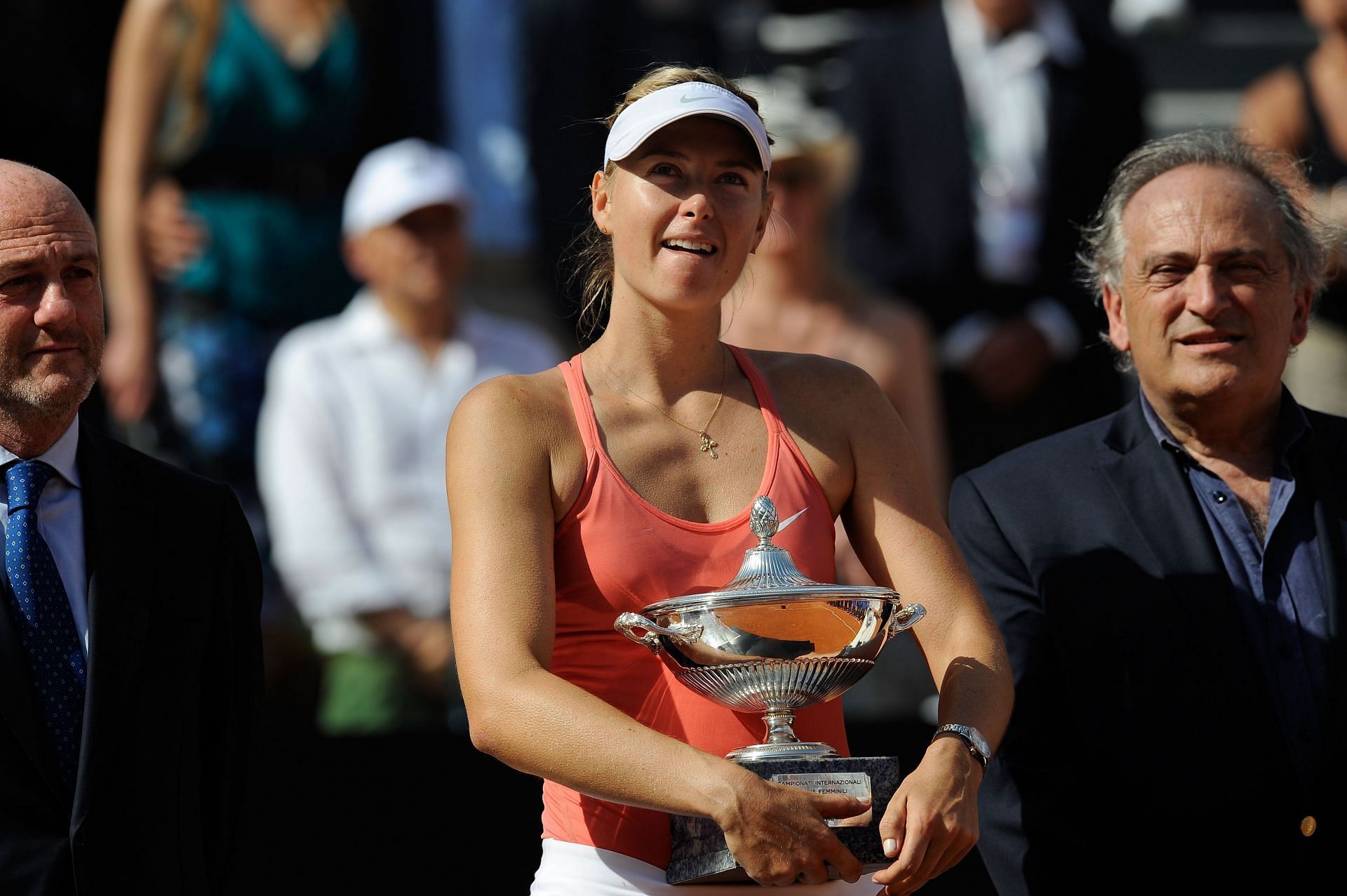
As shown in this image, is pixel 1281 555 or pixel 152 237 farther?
pixel 152 237

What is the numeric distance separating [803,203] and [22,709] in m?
3.35

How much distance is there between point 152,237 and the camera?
4.79 meters

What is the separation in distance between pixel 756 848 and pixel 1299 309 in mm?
1527

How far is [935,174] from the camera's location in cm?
502

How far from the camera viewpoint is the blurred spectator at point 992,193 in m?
5.00

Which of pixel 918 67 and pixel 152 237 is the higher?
pixel 918 67

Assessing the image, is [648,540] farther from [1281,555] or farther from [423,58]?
[423,58]

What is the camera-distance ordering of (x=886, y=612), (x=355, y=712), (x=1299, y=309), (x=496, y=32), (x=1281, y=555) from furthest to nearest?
(x=496, y=32)
(x=355, y=712)
(x=1299, y=309)
(x=1281, y=555)
(x=886, y=612)

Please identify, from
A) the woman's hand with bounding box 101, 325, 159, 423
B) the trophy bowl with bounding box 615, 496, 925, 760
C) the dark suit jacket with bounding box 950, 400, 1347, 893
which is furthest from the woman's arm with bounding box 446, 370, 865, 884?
the woman's hand with bounding box 101, 325, 159, 423

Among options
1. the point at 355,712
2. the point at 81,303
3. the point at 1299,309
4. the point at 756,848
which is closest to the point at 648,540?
the point at 756,848

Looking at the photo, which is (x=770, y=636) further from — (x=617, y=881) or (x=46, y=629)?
(x=46, y=629)

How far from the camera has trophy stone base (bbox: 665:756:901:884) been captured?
1.79 meters

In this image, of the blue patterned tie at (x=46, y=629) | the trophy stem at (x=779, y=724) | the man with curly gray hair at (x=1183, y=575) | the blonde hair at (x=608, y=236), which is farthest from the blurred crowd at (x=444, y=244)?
the trophy stem at (x=779, y=724)

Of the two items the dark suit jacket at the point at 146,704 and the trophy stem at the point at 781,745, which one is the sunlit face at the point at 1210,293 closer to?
the trophy stem at the point at 781,745
